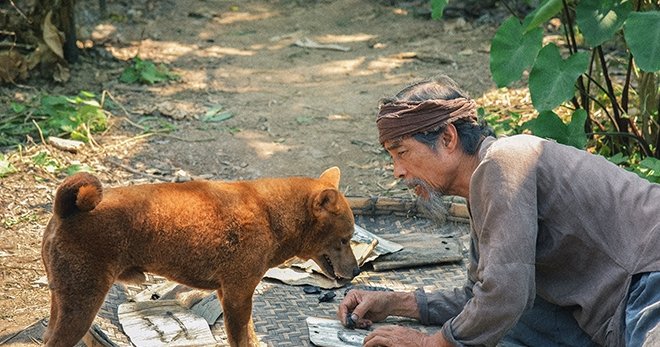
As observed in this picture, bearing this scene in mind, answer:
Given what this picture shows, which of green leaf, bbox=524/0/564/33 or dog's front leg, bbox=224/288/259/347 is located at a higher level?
green leaf, bbox=524/0/564/33

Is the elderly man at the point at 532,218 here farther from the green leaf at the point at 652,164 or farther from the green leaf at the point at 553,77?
the green leaf at the point at 652,164

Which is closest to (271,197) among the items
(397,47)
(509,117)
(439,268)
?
(439,268)

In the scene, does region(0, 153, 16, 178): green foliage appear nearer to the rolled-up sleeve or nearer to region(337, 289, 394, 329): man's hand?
region(337, 289, 394, 329): man's hand

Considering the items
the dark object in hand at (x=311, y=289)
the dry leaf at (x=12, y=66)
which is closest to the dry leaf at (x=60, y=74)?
the dry leaf at (x=12, y=66)

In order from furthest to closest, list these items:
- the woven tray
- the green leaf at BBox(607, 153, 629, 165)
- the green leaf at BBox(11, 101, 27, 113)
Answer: the green leaf at BBox(11, 101, 27, 113), the green leaf at BBox(607, 153, 629, 165), the woven tray

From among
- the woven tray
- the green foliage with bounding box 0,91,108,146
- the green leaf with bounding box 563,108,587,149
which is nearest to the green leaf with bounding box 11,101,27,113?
the green foliage with bounding box 0,91,108,146

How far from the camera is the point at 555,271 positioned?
4.35 meters

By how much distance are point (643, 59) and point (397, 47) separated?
5.68 meters

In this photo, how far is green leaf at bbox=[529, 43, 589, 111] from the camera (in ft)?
20.8

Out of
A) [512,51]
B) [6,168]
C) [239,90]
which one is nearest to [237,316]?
[512,51]

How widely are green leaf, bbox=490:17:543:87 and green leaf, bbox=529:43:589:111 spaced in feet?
0.24

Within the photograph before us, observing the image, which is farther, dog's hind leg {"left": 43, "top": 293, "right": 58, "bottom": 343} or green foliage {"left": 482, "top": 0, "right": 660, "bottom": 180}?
green foliage {"left": 482, "top": 0, "right": 660, "bottom": 180}

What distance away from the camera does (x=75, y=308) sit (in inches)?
176

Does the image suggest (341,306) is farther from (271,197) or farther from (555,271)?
(555,271)
